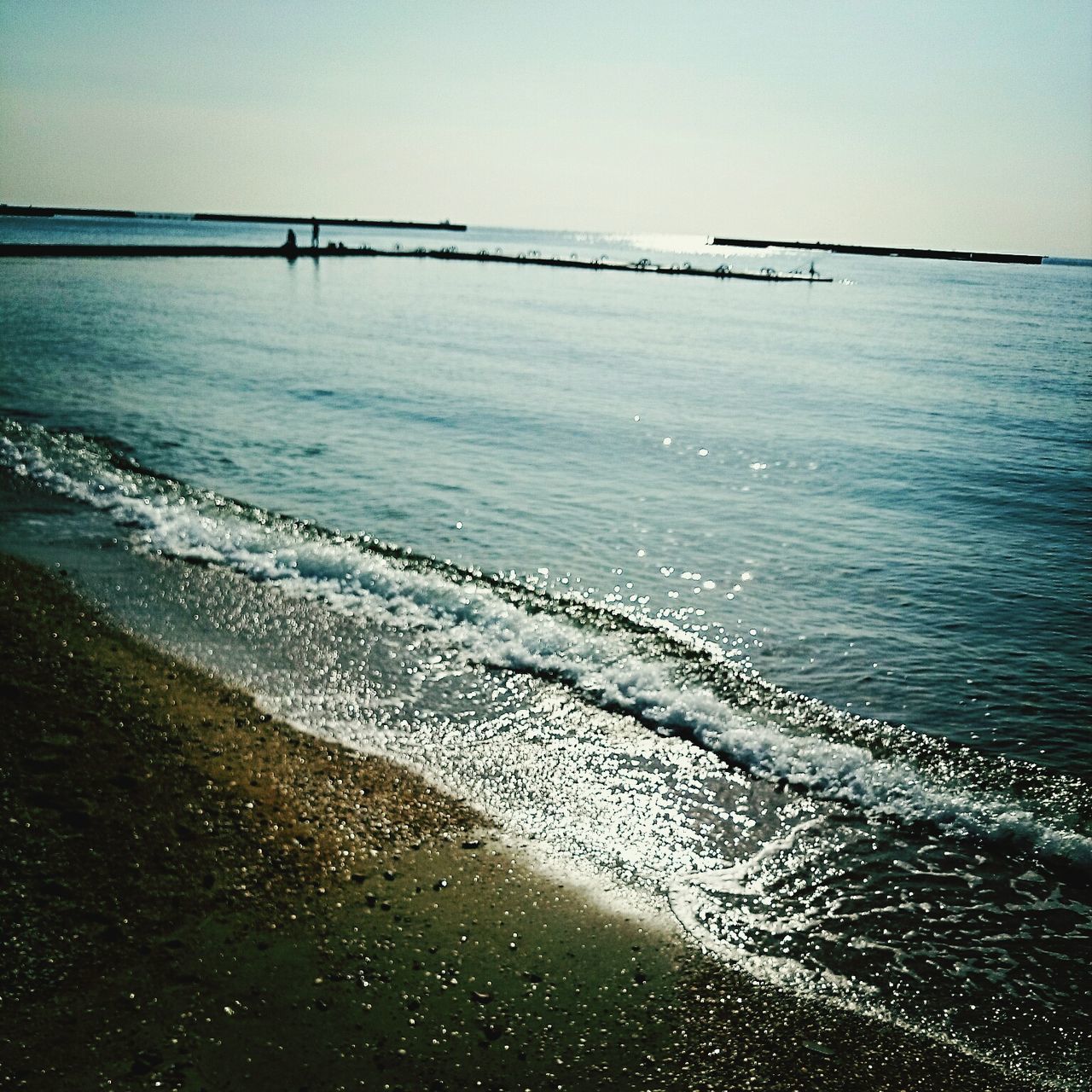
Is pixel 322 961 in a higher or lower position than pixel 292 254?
lower

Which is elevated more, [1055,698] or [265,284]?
[265,284]

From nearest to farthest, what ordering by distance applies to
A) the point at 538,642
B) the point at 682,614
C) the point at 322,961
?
the point at 322,961 → the point at 538,642 → the point at 682,614

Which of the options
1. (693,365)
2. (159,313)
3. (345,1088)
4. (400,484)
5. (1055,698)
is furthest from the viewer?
(159,313)

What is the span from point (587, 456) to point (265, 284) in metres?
54.0

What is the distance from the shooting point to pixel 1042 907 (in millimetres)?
6219

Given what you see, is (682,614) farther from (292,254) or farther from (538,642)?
(292,254)

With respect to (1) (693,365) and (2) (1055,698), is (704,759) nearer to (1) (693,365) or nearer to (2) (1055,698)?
(2) (1055,698)

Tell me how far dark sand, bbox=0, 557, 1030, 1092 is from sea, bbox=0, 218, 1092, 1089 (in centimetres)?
52

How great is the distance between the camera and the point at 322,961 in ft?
15.8

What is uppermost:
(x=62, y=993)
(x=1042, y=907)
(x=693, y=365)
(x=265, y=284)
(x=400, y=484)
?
(x=265, y=284)

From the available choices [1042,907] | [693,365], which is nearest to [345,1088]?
[1042,907]

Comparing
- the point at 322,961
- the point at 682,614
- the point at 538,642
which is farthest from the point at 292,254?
the point at 322,961

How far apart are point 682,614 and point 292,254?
3775 inches

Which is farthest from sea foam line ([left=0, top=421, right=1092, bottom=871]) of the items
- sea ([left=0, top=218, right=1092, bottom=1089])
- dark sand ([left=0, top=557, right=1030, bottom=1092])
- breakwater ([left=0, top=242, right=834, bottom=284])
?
breakwater ([left=0, top=242, right=834, bottom=284])
